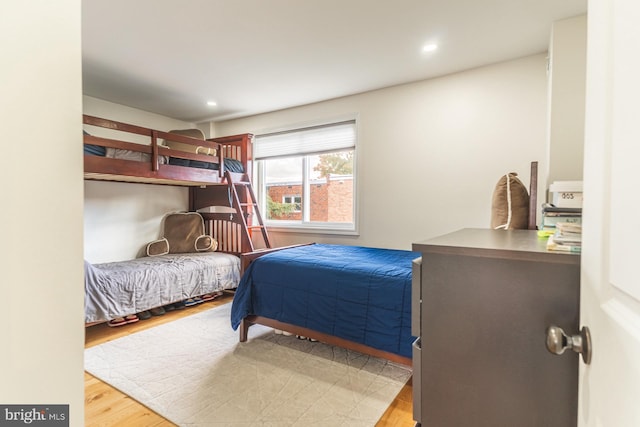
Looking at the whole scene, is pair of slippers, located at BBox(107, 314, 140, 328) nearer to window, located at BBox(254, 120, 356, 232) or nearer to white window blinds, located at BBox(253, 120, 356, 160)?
window, located at BBox(254, 120, 356, 232)

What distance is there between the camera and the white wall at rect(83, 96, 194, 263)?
3613 mm

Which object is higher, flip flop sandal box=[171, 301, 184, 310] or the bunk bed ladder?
the bunk bed ladder

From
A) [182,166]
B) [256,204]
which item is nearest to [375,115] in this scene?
[256,204]

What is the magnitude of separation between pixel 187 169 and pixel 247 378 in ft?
7.61

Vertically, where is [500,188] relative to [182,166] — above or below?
below

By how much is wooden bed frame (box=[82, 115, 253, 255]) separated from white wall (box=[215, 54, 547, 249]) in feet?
4.26

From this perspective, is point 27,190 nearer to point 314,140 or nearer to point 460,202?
point 460,202

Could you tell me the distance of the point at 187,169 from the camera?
3.44m

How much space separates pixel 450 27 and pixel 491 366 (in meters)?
2.26

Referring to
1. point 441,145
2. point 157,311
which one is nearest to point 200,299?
point 157,311

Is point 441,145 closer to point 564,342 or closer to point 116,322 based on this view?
point 564,342

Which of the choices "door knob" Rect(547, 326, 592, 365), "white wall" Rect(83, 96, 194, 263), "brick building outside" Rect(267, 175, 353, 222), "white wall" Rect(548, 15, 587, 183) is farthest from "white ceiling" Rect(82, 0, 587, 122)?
"door knob" Rect(547, 326, 592, 365)

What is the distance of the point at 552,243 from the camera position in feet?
2.97

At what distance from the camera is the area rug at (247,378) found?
67.1 inches
